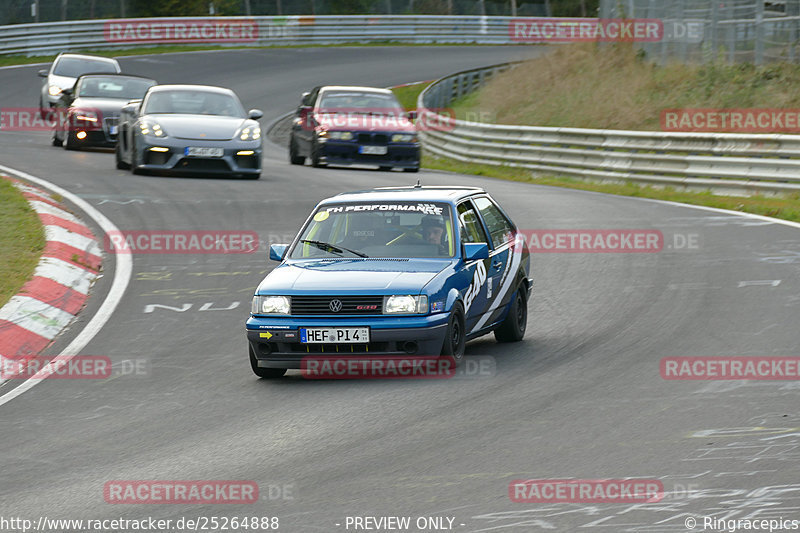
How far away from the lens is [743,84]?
28672 mm

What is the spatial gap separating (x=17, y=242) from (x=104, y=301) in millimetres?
2399

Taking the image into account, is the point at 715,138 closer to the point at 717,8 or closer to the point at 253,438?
the point at 717,8

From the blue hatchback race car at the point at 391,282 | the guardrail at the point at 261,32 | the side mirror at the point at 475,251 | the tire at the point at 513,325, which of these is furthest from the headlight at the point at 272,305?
the guardrail at the point at 261,32

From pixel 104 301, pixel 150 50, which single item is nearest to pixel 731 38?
pixel 104 301

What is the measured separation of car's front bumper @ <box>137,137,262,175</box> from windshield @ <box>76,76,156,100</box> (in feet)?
18.0

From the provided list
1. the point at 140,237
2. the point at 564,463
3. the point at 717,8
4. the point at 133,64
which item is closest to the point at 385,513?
the point at 564,463

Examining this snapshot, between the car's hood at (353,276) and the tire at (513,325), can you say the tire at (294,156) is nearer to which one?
the tire at (513,325)

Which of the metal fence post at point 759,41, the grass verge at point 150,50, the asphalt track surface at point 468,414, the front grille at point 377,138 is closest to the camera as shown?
the asphalt track surface at point 468,414

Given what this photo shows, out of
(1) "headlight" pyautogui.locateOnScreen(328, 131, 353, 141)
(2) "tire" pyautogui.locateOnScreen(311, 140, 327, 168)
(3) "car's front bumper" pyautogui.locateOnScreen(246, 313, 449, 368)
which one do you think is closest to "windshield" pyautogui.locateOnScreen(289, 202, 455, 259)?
(3) "car's front bumper" pyautogui.locateOnScreen(246, 313, 449, 368)

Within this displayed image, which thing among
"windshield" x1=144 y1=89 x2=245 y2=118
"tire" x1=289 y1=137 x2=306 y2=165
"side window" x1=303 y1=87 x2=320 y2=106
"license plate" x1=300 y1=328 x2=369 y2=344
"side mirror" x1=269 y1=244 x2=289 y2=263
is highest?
"side mirror" x1=269 y1=244 x2=289 y2=263

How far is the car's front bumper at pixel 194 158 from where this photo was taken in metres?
21.4

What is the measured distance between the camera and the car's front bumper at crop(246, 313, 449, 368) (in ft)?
29.2

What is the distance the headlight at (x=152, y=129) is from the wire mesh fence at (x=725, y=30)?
1400 centimetres

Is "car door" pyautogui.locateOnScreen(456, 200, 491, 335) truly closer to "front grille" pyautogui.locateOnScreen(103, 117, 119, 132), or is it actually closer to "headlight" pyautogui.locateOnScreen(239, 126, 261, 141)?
"headlight" pyautogui.locateOnScreen(239, 126, 261, 141)
